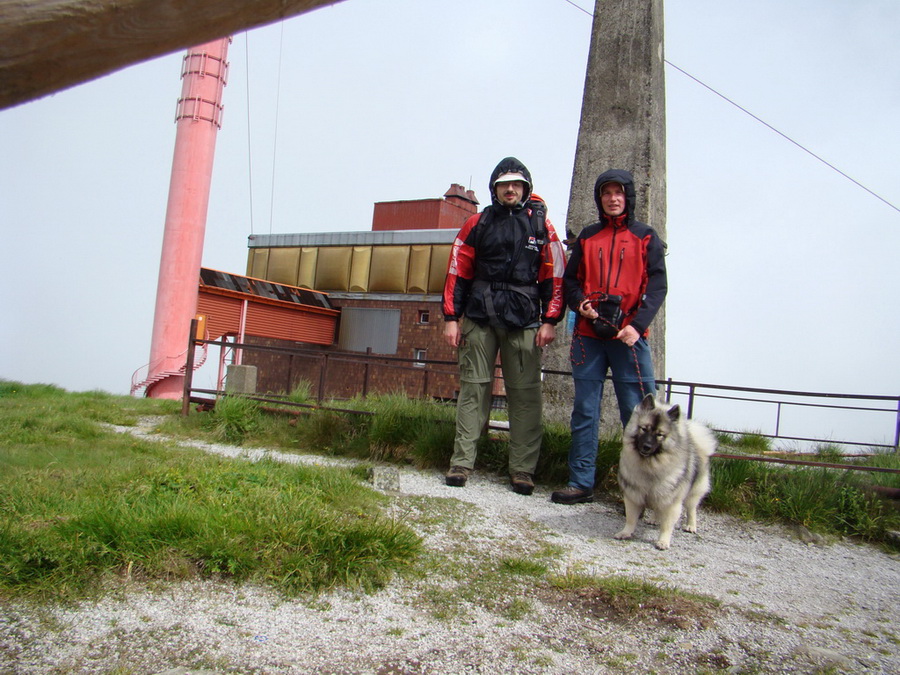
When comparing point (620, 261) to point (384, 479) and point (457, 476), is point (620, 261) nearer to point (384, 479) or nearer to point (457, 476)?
point (457, 476)

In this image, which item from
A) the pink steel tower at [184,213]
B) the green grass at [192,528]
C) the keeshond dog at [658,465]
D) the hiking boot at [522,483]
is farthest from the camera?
the pink steel tower at [184,213]

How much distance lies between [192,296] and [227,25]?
72.8 ft

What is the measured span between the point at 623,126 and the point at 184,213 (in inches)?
711

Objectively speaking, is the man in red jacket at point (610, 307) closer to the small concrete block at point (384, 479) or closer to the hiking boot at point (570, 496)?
the hiking boot at point (570, 496)

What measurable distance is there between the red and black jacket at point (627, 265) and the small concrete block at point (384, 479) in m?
1.76

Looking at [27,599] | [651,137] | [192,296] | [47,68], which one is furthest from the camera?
[192,296]

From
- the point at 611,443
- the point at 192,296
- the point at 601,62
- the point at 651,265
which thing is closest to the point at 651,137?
the point at 601,62

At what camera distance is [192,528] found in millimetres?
3223

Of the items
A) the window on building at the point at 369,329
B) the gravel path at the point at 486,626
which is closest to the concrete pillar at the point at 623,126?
the gravel path at the point at 486,626

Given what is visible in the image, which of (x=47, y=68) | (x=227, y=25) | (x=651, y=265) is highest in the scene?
(x=651, y=265)

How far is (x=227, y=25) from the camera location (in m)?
1.13

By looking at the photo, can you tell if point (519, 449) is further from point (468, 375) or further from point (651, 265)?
point (651, 265)

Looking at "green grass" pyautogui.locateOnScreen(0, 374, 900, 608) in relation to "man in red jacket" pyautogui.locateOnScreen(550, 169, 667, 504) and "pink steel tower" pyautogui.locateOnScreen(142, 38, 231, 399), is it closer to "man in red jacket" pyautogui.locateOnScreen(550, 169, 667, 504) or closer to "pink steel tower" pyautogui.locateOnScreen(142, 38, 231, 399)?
"man in red jacket" pyautogui.locateOnScreen(550, 169, 667, 504)

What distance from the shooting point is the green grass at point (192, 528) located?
2.97 metres
